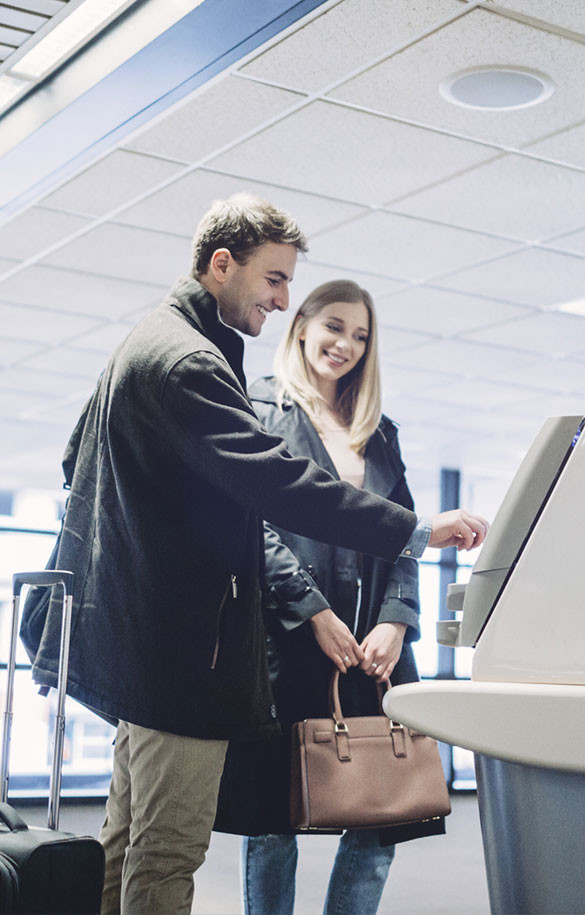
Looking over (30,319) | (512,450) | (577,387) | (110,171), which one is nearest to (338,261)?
(110,171)

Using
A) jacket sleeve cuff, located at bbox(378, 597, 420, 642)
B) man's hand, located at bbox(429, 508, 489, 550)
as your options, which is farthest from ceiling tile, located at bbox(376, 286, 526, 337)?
man's hand, located at bbox(429, 508, 489, 550)

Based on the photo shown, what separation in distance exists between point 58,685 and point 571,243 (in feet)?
11.1

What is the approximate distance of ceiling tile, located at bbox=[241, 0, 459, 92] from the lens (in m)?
2.74

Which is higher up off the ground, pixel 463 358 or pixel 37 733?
pixel 463 358

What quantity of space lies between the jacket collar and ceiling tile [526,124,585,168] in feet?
6.87

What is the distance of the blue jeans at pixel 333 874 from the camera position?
1.87 meters

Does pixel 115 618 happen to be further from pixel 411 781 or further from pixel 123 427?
pixel 411 781

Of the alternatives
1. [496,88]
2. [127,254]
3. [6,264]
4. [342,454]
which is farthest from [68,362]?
[342,454]

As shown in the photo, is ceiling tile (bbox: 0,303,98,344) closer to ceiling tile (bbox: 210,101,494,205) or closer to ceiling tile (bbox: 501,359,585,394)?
ceiling tile (bbox: 210,101,494,205)

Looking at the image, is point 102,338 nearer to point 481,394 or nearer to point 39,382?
point 39,382

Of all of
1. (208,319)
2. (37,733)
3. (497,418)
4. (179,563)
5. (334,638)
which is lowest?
(37,733)

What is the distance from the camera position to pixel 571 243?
4352mm

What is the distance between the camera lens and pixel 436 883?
12.8ft

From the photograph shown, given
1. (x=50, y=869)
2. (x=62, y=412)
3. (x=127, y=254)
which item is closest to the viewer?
(x=50, y=869)
